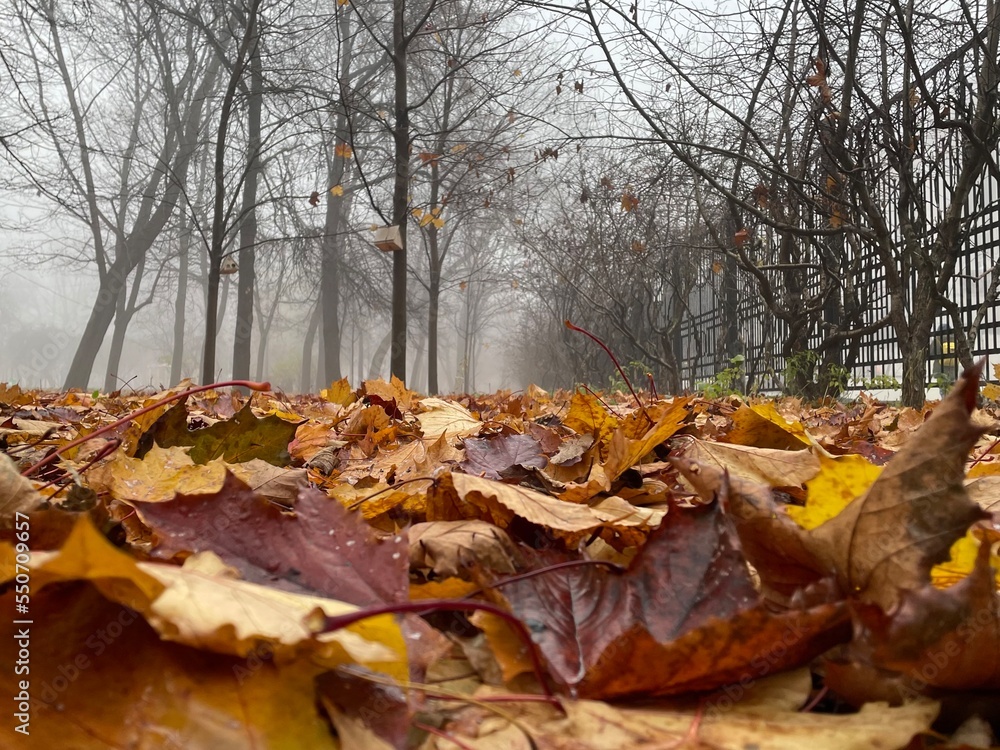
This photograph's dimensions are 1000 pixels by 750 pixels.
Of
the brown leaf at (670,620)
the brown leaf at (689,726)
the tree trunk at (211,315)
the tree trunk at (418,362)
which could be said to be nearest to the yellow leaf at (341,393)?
the brown leaf at (670,620)

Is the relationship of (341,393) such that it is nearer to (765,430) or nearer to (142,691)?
(765,430)

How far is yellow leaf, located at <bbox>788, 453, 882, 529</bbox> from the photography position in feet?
1.94

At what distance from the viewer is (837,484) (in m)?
0.60

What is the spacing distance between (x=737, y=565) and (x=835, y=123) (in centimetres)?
531

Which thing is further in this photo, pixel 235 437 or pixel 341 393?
pixel 341 393

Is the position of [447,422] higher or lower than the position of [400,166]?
lower

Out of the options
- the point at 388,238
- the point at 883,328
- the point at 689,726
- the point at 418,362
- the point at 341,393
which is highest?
the point at 418,362

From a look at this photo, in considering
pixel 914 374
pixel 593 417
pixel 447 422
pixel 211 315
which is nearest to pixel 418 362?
pixel 211 315

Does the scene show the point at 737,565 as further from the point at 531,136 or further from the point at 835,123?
the point at 531,136

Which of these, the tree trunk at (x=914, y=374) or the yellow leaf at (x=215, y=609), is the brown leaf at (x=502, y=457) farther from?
the tree trunk at (x=914, y=374)

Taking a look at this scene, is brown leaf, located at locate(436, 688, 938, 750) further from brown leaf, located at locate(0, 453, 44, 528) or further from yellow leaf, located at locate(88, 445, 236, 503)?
yellow leaf, located at locate(88, 445, 236, 503)

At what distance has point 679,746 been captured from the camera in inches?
15.2

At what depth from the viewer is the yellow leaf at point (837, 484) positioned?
591mm

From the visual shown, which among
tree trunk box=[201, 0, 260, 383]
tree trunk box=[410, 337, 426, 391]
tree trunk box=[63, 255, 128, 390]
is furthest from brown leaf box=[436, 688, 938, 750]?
tree trunk box=[410, 337, 426, 391]
